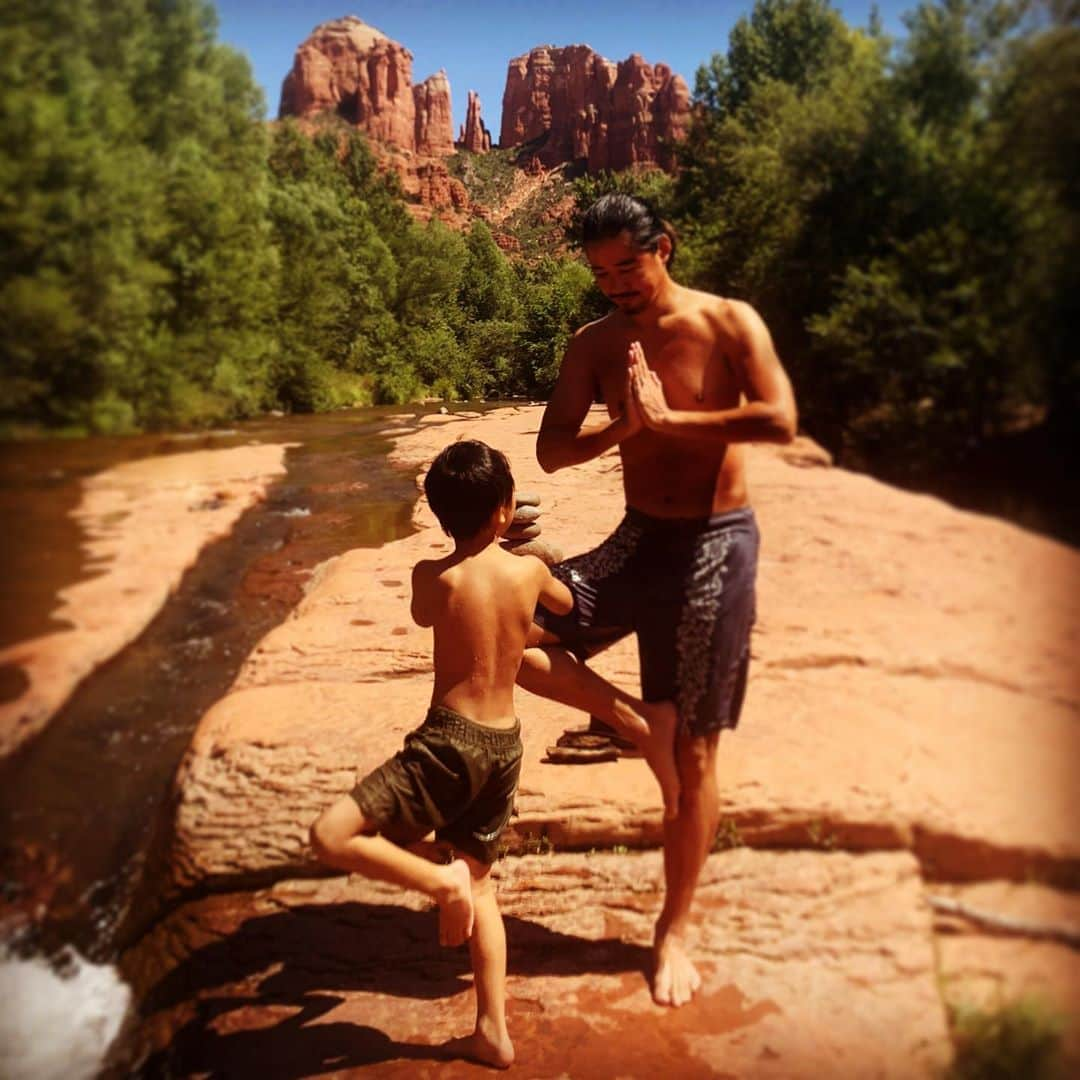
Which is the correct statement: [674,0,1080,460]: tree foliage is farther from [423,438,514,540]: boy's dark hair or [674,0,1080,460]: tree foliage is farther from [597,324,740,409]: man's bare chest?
[423,438,514,540]: boy's dark hair

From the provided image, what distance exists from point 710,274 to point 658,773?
1.19m

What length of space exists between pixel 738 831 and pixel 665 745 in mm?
298

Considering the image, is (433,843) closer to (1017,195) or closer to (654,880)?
(654,880)

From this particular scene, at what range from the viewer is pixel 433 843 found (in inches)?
99.0

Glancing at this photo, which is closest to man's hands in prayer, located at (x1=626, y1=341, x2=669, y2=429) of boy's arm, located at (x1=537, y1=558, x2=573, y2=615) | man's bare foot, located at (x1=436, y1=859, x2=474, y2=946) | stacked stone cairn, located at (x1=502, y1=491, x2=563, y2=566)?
boy's arm, located at (x1=537, y1=558, x2=573, y2=615)

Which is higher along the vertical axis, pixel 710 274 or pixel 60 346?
pixel 710 274

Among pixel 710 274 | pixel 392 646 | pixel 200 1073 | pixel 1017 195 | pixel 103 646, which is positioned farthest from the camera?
pixel 392 646

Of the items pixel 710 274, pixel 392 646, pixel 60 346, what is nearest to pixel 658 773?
pixel 392 646

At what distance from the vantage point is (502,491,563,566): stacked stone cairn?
8.05ft

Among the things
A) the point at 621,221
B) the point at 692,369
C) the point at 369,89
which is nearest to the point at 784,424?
the point at 692,369

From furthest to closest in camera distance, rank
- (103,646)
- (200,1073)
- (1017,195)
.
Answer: (200,1073)
(103,646)
(1017,195)

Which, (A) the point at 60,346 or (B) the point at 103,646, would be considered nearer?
(A) the point at 60,346

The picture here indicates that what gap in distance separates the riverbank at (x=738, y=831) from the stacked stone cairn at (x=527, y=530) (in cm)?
4

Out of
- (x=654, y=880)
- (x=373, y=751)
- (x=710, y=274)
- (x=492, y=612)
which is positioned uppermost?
(x=710, y=274)
